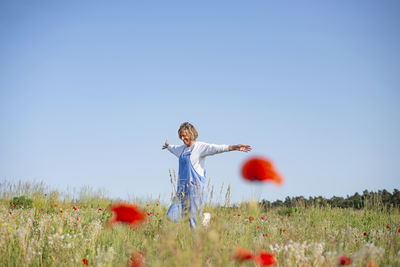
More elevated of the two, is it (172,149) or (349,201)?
(172,149)

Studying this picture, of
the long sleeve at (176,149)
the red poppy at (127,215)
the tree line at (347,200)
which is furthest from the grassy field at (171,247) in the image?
the tree line at (347,200)

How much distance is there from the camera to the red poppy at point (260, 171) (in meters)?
2.46

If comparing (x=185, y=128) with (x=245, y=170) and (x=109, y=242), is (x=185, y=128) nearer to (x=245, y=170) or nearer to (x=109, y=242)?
(x=109, y=242)

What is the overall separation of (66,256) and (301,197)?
11423mm

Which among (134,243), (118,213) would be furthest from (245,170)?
(134,243)

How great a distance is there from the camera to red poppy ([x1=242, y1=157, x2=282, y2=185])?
2.46 m

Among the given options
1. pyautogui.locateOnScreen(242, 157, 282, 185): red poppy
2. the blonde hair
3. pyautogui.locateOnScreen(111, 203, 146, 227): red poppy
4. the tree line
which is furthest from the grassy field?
the tree line

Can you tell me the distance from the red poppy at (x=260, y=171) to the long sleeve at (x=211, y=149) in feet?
10.6

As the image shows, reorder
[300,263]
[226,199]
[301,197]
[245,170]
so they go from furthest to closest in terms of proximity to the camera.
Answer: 1. [301,197]
2. [226,199]
3. [300,263]
4. [245,170]

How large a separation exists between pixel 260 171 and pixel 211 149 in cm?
353

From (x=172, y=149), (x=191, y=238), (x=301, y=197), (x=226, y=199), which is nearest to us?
(x=191, y=238)

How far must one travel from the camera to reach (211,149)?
598 cm

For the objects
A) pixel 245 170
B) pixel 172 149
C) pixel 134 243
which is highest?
pixel 172 149

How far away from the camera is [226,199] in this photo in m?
3.78
